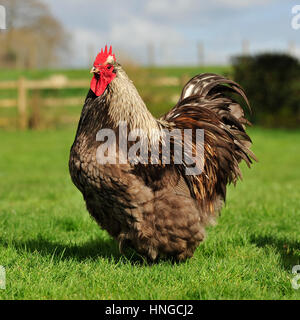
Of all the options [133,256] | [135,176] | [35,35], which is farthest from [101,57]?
[35,35]

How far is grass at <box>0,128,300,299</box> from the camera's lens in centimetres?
369

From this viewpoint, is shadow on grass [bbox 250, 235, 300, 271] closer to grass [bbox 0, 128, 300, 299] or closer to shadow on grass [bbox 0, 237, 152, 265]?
grass [bbox 0, 128, 300, 299]

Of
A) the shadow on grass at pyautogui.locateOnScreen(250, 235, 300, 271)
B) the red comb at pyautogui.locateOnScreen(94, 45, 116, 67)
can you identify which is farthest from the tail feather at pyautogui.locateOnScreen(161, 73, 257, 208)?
the red comb at pyautogui.locateOnScreen(94, 45, 116, 67)

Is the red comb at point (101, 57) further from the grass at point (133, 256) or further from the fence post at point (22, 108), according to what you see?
the fence post at point (22, 108)

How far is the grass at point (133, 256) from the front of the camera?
12.1 ft

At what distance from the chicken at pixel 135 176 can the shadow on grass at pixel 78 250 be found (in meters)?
0.43

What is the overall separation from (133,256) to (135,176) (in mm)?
1274

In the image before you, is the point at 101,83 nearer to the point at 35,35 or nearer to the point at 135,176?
the point at 135,176

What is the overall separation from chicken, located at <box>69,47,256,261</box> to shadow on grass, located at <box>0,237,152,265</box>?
435 mm

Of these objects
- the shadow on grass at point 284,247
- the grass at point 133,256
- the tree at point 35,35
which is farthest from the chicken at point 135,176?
the tree at point 35,35

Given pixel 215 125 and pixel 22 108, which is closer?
pixel 215 125

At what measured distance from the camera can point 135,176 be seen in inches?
153

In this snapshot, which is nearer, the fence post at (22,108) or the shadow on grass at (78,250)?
the shadow on grass at (78,250)
